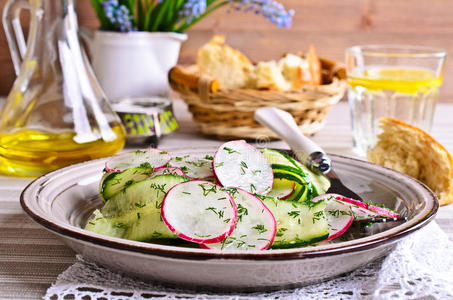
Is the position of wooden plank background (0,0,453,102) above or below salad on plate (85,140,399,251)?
below

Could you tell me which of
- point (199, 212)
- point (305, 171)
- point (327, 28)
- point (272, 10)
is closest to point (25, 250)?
point (199, 212)

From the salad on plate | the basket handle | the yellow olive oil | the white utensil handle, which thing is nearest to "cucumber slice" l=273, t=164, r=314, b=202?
the salad on plate

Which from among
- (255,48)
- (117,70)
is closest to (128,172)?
(117,70)

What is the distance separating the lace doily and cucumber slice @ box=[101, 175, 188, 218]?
0.06 m

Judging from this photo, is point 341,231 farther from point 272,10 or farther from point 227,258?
point 272,10

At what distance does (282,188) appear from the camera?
2.25ft

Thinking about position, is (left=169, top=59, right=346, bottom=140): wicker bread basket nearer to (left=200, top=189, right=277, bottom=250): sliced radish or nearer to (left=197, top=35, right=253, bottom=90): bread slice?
(left=197, top=35, right=253, bottom=90): bread slice

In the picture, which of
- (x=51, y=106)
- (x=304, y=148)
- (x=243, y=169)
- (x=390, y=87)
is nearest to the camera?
(x=243, y=169)

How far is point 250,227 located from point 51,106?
1.77 ft

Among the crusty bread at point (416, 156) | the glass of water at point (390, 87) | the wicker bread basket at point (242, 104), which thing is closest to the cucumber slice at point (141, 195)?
the crusty bread at point (416, 156)

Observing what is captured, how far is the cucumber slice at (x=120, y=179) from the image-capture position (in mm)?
644

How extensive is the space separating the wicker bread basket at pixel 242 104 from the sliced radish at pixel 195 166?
43 cm

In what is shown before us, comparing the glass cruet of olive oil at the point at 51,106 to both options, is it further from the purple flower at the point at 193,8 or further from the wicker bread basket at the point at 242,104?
the purple flower at the point at 193,8

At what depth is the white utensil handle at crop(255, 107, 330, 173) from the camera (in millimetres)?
799
